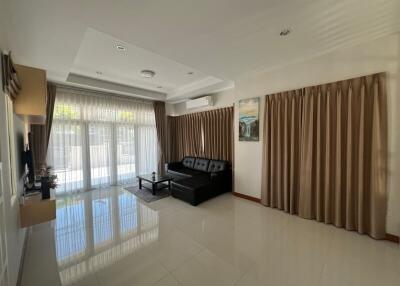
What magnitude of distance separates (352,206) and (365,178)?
0.48 metres

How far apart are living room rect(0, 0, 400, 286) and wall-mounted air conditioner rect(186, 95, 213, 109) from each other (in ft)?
2.05

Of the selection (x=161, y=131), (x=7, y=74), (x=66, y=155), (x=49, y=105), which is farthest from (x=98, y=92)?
(x=7, y=74)

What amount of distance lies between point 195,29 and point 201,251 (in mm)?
2865

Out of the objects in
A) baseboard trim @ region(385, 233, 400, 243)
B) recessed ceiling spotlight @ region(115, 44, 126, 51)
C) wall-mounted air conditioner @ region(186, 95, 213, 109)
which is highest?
recessed ceiling spotlight @ region(115, 44, 126, 51)

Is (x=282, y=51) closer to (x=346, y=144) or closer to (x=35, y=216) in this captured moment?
(x=346, y=144)

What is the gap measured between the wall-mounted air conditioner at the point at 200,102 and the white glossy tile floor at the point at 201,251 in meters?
3.14

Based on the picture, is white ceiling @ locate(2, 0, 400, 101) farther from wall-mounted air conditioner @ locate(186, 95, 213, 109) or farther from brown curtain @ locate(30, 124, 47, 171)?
wall-mounted air conditioner @ locate(186, 95, 213, 109)

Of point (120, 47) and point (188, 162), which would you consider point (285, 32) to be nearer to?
point (120, 47)

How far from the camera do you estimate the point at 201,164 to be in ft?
17.1

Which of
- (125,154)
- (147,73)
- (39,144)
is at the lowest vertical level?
(125,154)

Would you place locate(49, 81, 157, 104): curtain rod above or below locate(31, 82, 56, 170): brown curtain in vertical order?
above

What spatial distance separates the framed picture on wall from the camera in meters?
3.74

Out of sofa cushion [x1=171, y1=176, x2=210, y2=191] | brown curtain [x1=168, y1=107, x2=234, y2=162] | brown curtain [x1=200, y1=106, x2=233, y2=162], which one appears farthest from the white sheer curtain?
sofa cushion [x1=171, y1=176, x2=210, y2=191]

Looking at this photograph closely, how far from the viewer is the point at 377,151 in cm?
234
